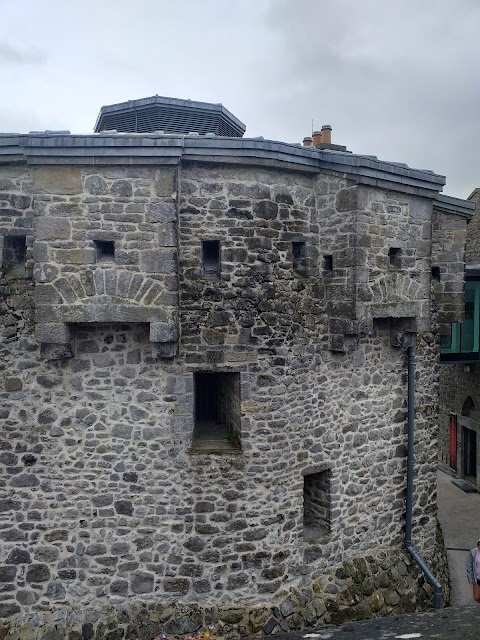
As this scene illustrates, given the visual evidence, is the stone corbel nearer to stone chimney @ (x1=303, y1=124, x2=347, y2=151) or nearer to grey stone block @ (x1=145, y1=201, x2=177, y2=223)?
grey stone block @ (x1=145, y1=201, x2=177, y2=223)

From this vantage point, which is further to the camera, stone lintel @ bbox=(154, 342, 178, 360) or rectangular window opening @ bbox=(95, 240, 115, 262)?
stone lintel @ bbox=(154, 342, 178, 360)

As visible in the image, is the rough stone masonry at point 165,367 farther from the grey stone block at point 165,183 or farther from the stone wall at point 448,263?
the stone wall at point 448,263

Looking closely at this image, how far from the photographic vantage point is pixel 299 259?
7.47m

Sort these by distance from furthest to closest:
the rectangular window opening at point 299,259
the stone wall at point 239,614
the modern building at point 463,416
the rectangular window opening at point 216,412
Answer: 1. the modern building at point 463,416
2. the rectangular window opening at point 299,259
3. the rectangular window opening at point 216,412
4. the stone wall at point 239,614

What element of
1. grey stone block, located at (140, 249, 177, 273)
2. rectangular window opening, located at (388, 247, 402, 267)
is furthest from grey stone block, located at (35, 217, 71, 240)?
rectangular window opening, located at (388, 247, 402, 267)

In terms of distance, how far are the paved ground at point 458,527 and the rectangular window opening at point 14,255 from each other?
8.68 meters

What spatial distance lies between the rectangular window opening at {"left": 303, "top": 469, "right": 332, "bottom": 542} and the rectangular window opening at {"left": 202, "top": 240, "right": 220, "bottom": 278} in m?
3.28

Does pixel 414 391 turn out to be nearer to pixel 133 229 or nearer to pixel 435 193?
pixel 435 193

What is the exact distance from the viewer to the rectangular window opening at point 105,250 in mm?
6445

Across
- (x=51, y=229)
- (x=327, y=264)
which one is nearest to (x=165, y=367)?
(x=51, y=229)

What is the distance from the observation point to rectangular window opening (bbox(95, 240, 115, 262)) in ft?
21.1

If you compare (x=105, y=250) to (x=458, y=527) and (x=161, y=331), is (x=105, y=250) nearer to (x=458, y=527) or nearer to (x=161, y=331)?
(x=161, y=331)

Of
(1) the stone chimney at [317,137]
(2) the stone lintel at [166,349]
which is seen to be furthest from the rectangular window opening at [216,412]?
(1) the stone chimney at [317,137]

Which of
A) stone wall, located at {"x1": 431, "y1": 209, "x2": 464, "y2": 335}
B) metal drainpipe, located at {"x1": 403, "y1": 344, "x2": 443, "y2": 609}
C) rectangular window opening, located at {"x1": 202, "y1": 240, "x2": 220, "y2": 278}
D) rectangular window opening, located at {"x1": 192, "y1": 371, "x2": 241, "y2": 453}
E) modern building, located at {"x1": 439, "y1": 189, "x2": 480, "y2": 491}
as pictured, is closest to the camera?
rectangular window opening, located at {"x1": 202, "y1": 240, "x2": 220, "y2": 278}
